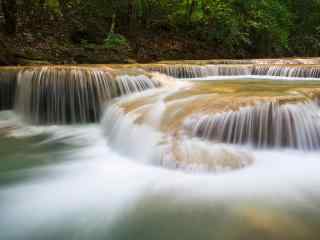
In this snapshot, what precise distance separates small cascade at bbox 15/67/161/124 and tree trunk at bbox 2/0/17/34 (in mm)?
5046

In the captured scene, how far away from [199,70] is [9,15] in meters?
6.74

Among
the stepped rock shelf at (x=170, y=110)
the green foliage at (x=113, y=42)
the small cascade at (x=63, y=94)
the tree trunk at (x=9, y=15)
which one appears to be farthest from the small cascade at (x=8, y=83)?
the green foliage at (x=113, y=42)

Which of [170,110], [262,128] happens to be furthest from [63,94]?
[262,128]

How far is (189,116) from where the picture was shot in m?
A: 3.91

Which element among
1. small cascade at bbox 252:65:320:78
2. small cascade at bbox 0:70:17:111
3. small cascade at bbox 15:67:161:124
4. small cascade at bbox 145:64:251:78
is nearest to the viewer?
small cascade at bbox 15:67:161:124

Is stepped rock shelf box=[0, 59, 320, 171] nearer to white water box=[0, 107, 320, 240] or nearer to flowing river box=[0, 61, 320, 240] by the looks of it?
flowing river box=[0, 61, 320, 240]

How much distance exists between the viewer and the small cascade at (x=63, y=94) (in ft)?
20.4

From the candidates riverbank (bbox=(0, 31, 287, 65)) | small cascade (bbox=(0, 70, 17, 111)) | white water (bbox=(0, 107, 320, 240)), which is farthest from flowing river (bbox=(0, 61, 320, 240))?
riverbank (bbox=(0, 31, 287, 65))

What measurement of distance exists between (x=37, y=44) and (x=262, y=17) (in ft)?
41.9

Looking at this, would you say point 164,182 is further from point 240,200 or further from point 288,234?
point 288,234

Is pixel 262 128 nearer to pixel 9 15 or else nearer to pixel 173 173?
pixel 173 173

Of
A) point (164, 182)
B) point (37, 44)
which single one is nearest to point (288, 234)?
point (164, 182)

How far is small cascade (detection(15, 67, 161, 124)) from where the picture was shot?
6.21m

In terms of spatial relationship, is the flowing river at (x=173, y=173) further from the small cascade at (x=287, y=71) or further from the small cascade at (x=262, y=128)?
the small cascade at (x=287, y=71)
